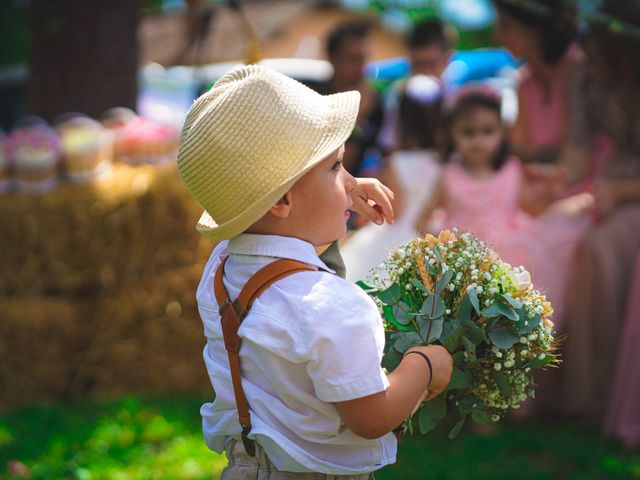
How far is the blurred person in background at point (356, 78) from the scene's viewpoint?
617 centimetres

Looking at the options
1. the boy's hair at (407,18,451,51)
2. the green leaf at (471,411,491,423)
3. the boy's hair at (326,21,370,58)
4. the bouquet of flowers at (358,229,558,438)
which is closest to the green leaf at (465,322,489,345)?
the bouquet of flowers at (358,229,558,438)

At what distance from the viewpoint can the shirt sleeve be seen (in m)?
1.91

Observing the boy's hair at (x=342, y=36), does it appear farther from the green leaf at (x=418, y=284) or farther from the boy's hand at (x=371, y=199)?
the green leaf at (x=418, y=284)

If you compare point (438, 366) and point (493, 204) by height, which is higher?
point (438, 366)

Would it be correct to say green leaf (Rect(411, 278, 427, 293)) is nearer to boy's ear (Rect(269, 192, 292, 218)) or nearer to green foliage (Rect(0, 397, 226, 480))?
boy's ear (Rect(269, 192, 292, 218))

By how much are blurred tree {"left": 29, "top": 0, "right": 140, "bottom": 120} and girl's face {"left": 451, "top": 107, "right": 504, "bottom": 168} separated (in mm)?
2635

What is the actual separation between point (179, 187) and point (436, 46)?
2281mm

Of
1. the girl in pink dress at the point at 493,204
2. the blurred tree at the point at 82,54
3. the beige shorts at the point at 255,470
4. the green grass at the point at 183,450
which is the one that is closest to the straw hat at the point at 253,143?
the beige shorts at the point at 255,470

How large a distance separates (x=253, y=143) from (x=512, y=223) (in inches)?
149

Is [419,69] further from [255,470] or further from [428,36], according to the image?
[255,470]

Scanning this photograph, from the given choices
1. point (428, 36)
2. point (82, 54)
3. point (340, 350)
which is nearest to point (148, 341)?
point (82, 54)

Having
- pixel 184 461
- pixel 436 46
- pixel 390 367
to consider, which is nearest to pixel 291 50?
pixel 436 46

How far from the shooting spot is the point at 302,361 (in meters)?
1.96

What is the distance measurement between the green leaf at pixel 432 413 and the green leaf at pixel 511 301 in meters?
0.29
